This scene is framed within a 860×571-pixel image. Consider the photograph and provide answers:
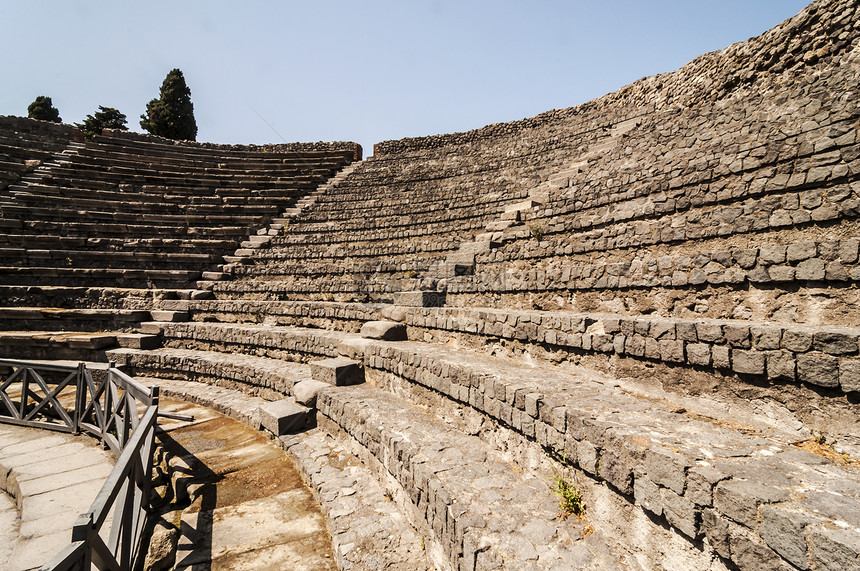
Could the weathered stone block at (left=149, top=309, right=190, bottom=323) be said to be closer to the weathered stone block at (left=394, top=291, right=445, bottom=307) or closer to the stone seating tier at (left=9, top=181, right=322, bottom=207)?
the stone seating tier at (left=9, top=181, right=322, bottom=207)

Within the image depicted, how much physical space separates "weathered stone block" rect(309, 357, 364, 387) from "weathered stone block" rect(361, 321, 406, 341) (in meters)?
0.67

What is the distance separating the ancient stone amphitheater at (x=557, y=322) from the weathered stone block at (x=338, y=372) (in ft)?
0.15

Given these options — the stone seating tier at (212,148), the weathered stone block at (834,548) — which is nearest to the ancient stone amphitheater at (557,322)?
the weathered stone block at (834,548)

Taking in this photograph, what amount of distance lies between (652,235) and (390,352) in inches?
163

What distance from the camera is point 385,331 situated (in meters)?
6.88

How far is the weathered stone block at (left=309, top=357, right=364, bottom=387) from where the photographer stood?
613 cm

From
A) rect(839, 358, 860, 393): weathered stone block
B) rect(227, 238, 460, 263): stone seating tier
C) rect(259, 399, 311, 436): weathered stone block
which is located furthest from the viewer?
rect(227, 238, 460, 263): stone seating tier

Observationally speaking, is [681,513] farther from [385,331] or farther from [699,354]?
[385,331]

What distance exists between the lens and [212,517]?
388cm

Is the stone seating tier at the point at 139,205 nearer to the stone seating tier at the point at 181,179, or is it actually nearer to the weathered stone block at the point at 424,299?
the stone seating tier at the point at 181,179

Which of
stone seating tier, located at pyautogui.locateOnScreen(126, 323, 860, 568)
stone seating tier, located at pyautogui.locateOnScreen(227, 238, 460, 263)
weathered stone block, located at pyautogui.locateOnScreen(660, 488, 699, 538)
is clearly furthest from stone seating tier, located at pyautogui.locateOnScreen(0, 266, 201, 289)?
weathered stone block, located at pyautogui.locateOnScreen(660, 488, 699, 538)

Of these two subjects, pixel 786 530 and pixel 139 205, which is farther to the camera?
pixel 139 205

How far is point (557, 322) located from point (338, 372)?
3505 mm

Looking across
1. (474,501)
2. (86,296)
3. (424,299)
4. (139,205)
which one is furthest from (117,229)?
(474,501)
